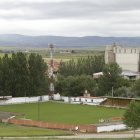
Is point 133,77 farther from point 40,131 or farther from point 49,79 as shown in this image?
point 40,131

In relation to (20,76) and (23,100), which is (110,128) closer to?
(23,100)

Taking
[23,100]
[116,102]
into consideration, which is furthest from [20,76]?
[116,102]

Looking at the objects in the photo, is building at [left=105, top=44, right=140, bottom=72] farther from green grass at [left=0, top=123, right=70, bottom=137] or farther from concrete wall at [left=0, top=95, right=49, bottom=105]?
green grass at [left=0, top=123, right=70, bottom=137]

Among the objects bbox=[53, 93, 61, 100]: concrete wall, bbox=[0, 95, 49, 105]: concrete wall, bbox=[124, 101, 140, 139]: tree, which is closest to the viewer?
bbox=[124, 101, 140, 139]: tree

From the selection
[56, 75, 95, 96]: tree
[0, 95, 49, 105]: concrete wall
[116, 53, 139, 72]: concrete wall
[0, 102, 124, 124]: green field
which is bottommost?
[0, 102, 124, 124]: green field

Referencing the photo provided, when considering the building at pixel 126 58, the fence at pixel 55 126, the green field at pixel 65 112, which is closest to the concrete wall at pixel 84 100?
the green field at pixel 65 112

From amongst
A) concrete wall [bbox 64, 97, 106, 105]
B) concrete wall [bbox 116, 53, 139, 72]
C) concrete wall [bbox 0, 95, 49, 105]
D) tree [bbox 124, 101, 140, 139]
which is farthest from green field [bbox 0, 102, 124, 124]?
concrete wall [bbox 116, 53, 139, 72]

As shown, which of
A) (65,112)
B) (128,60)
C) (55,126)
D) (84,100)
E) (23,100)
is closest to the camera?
(55,126)

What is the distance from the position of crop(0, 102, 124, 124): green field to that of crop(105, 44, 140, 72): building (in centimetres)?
6312

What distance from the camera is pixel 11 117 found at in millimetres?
62969

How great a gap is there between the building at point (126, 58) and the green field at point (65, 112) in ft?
207

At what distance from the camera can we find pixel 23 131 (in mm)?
51625

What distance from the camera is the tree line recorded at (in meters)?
88.3

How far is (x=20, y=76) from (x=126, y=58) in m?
60.3
